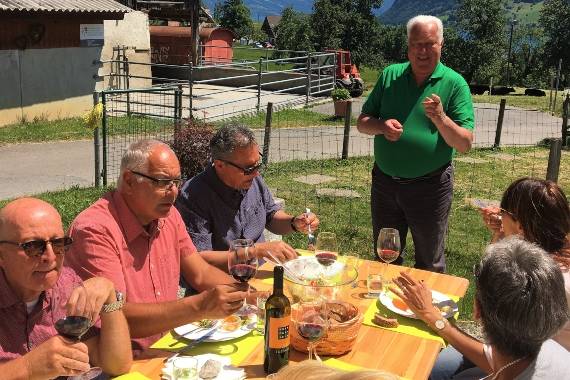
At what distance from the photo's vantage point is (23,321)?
2359mm

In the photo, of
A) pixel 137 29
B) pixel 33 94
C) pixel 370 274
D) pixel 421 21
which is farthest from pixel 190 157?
pixel 137 29

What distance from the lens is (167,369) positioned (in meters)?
2.32

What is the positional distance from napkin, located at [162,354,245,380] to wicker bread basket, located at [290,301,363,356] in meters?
0.27

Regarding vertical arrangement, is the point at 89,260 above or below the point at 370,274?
above

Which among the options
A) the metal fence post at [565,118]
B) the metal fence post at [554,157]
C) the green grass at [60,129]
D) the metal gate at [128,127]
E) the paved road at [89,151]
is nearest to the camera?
the metal fence post at [554,157]

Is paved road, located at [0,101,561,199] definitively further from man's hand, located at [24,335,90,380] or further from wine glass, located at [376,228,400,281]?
man's hand, located at [24,335,90,380]

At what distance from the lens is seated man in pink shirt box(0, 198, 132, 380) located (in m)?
2.28

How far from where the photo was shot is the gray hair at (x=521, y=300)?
1992mm

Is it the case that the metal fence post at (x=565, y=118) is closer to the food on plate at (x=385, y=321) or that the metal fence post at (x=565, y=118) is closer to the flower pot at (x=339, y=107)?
the flower pot at (x=339, y=107)

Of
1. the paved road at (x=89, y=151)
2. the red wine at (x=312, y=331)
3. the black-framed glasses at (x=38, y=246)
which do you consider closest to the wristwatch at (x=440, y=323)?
the red wine at (x=312, y=331)

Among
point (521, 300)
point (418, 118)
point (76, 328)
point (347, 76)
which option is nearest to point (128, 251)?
point (76, 328)

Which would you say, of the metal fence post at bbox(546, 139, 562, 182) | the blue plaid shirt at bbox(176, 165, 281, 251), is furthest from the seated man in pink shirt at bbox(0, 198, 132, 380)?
the metal fence post at bbox(546, 139, 562, 182)

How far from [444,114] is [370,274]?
5.04 feet

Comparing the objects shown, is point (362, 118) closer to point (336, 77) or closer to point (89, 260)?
point (89, 260)
